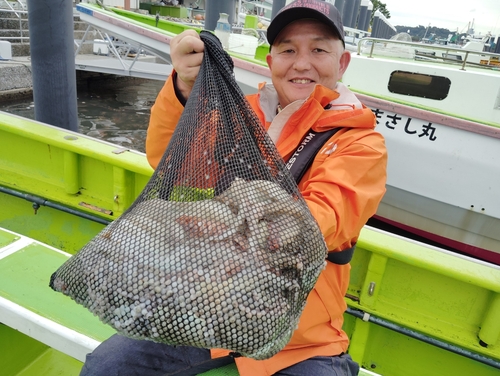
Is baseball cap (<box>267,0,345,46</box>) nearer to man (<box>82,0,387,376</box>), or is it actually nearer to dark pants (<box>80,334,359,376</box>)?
man (<box>82,0,387,376</box>)

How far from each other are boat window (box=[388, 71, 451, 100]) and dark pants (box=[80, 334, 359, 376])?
5.52 m

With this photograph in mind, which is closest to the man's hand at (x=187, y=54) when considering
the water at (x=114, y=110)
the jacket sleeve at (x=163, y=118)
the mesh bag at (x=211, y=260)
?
the jacket sleeve at (x=163, y=118)

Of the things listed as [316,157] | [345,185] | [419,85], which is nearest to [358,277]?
[316,157]

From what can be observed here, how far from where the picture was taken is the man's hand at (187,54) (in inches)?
64.8

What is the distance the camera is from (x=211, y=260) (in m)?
1.04

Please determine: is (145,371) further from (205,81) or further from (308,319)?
(205,81)

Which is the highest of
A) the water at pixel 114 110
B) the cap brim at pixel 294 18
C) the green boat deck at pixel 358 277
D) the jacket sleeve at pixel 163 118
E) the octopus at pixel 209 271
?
the cap brim at pixel 294 18

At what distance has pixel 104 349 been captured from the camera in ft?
5.43

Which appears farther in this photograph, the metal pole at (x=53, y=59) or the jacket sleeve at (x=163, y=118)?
the metal pole at (x=53, y=59)

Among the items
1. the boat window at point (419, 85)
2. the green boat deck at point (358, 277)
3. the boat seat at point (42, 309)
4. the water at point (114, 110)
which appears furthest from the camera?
the water at point (114, 110)

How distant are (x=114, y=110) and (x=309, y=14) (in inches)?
407

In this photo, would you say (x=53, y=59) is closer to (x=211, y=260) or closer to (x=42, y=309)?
(x=42, y=309)

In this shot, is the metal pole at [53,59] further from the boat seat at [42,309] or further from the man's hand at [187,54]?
the man's hand at [187,54]

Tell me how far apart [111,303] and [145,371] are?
0.71 metres
